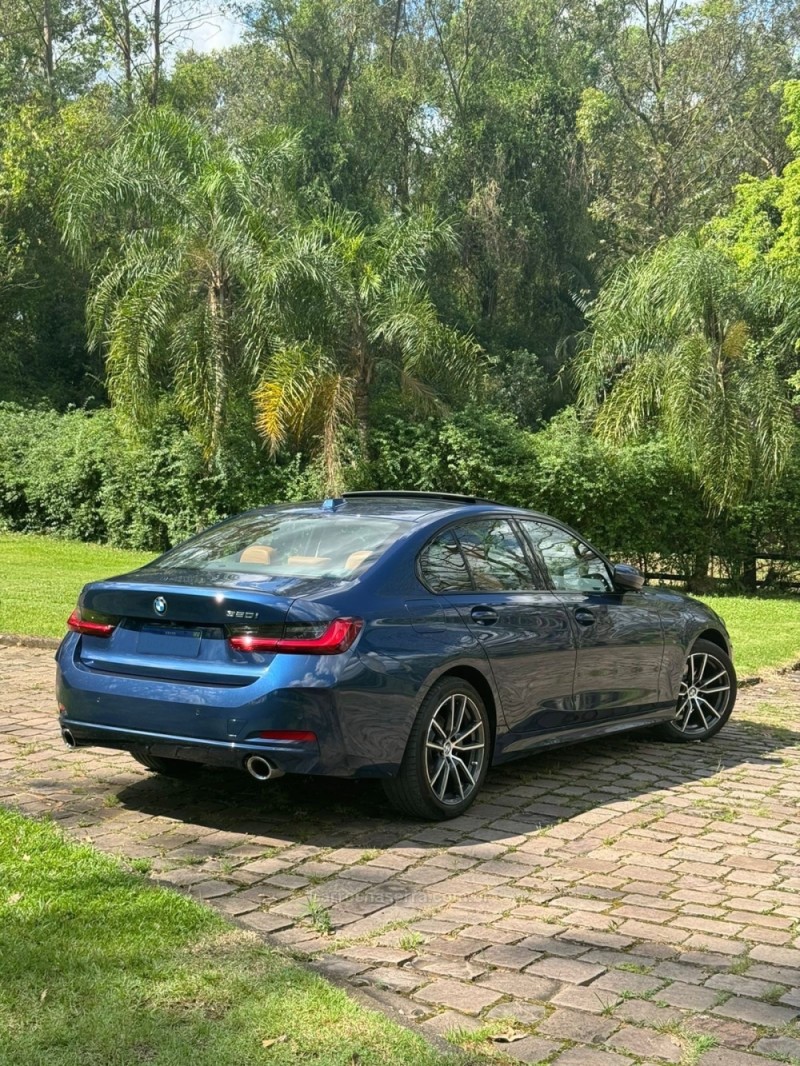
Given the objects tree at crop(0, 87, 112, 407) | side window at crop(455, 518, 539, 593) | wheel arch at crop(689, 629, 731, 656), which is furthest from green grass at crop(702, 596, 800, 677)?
tree at crop(0, 87, 112, 407)

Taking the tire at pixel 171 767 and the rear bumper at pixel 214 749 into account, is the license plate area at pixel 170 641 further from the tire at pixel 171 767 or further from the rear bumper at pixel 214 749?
the tire at pixel 171 767

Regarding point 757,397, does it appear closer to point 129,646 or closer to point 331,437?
point 331,437

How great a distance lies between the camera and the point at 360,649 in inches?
241

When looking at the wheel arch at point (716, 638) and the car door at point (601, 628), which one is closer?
the car door at point (601, 628)

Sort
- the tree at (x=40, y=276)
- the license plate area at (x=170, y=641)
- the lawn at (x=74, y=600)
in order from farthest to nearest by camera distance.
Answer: the tree at (x=40, y=276)
the lawn at (x=74, y=600)
the license plate area at (x=170, y=641)

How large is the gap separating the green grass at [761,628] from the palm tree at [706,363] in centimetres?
220

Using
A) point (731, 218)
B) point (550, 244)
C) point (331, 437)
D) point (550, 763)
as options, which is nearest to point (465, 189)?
point (550, 244)

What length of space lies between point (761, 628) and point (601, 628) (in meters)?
10.0

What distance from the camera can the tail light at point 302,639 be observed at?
238 inches

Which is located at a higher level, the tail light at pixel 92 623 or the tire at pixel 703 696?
the tail light at pixel 92 623

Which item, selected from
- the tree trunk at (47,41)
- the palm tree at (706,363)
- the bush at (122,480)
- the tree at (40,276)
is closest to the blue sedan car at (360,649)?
the palm tree at (706,363)

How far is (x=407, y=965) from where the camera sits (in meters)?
4.58

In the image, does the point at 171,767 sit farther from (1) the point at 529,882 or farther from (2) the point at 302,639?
(1) the point at 529,882

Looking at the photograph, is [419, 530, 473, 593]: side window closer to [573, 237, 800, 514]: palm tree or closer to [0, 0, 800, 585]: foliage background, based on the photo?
[0, 0, 800, 585]: foliage background
